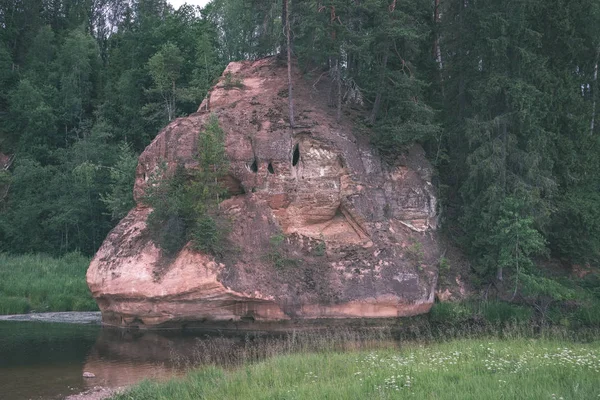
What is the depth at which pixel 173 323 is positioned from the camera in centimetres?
2530

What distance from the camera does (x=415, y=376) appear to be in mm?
11797

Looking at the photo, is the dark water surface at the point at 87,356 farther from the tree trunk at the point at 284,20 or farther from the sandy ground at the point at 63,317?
the tree trunk at the point at 284,20

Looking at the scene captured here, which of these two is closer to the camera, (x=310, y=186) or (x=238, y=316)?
(x=238, y=316)

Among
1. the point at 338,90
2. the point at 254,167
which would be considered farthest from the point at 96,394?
the point at 338,90

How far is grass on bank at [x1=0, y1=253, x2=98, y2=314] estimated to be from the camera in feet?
101

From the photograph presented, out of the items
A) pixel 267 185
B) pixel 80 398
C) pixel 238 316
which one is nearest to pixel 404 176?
pixel 267 185

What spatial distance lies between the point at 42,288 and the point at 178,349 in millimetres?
14260

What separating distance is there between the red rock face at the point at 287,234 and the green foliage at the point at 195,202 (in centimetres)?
70

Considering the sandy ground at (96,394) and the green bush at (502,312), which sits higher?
the green bush at (502,312)

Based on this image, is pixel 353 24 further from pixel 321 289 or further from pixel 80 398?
pixel 80 398

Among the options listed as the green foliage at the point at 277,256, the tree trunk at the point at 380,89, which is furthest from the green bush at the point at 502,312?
the tree trunk at the point at 380,89

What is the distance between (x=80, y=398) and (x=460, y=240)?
63.6 feet

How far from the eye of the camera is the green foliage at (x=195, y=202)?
24406 mm

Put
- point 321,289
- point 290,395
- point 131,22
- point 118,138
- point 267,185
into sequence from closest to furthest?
point 290,395 → point 321,289 → point 267,185 → point 118,138 → point 131,22
